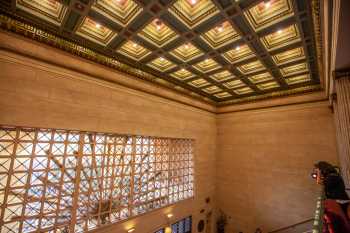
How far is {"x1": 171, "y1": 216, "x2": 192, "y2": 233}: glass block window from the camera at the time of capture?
833 centimetres

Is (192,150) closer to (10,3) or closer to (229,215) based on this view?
(229,215)

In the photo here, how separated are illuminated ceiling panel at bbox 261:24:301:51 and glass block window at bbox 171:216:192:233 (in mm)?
8365

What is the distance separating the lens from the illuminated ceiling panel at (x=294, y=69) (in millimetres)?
7035

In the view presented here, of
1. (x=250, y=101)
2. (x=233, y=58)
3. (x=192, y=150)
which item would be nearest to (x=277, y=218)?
(x=192, y=150)

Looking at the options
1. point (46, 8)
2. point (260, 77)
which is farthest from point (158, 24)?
point (260, 77)

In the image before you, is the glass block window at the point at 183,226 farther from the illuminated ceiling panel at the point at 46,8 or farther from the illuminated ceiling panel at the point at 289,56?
the illuminated ceiling panel at the point at 46,8

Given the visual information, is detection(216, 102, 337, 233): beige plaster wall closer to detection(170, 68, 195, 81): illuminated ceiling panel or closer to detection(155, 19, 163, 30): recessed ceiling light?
detection(170, 68, 195, 81): illuminated ceiling panel

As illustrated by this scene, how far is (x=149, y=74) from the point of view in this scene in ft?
25.3

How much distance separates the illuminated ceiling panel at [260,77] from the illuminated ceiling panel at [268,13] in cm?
345

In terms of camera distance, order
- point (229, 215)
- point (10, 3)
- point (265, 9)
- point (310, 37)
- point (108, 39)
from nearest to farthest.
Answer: point (10, 3) → point (265, 9) → point (310, 37) → point (108, 39) → point (229, 215)

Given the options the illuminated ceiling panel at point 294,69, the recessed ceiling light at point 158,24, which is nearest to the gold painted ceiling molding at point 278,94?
the illuminated ceiling panel at point 294,69

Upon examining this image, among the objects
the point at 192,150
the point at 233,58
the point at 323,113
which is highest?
the point at 233,58

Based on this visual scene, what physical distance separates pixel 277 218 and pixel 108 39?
35.9 feet

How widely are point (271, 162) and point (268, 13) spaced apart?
7.67 m
